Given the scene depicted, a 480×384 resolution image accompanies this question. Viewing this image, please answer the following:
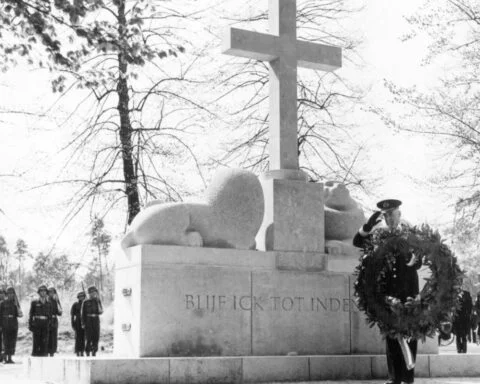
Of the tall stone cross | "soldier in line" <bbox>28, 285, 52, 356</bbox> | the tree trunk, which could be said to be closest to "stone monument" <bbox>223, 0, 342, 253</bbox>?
the tall stone cross

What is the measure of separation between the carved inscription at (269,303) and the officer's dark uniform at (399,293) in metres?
1.83

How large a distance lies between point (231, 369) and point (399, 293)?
2068 mm

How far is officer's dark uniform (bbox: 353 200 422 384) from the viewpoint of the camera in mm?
8702

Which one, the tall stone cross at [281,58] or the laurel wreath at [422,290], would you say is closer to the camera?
the laurel wreath at [422,290]

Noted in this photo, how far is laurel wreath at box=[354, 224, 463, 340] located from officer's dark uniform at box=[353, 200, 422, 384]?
60 mm

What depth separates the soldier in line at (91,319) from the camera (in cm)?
1706

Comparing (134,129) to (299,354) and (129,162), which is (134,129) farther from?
(299,354)

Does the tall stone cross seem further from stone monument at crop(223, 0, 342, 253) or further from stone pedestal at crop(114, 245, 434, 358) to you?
stone pedestal at crop(114, 245, 434, 358)

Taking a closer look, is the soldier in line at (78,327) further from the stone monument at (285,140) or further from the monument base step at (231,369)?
the stone monument at (285,140)

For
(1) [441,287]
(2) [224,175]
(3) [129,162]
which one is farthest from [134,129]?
(1) [441,287]

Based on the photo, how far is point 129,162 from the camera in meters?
18.7

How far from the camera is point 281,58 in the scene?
11305 mm

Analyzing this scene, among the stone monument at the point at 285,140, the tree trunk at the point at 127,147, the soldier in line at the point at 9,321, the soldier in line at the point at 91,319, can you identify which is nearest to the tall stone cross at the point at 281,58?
the stone monument at the point at 285,140

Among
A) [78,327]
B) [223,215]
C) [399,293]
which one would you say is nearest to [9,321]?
[78,327]
